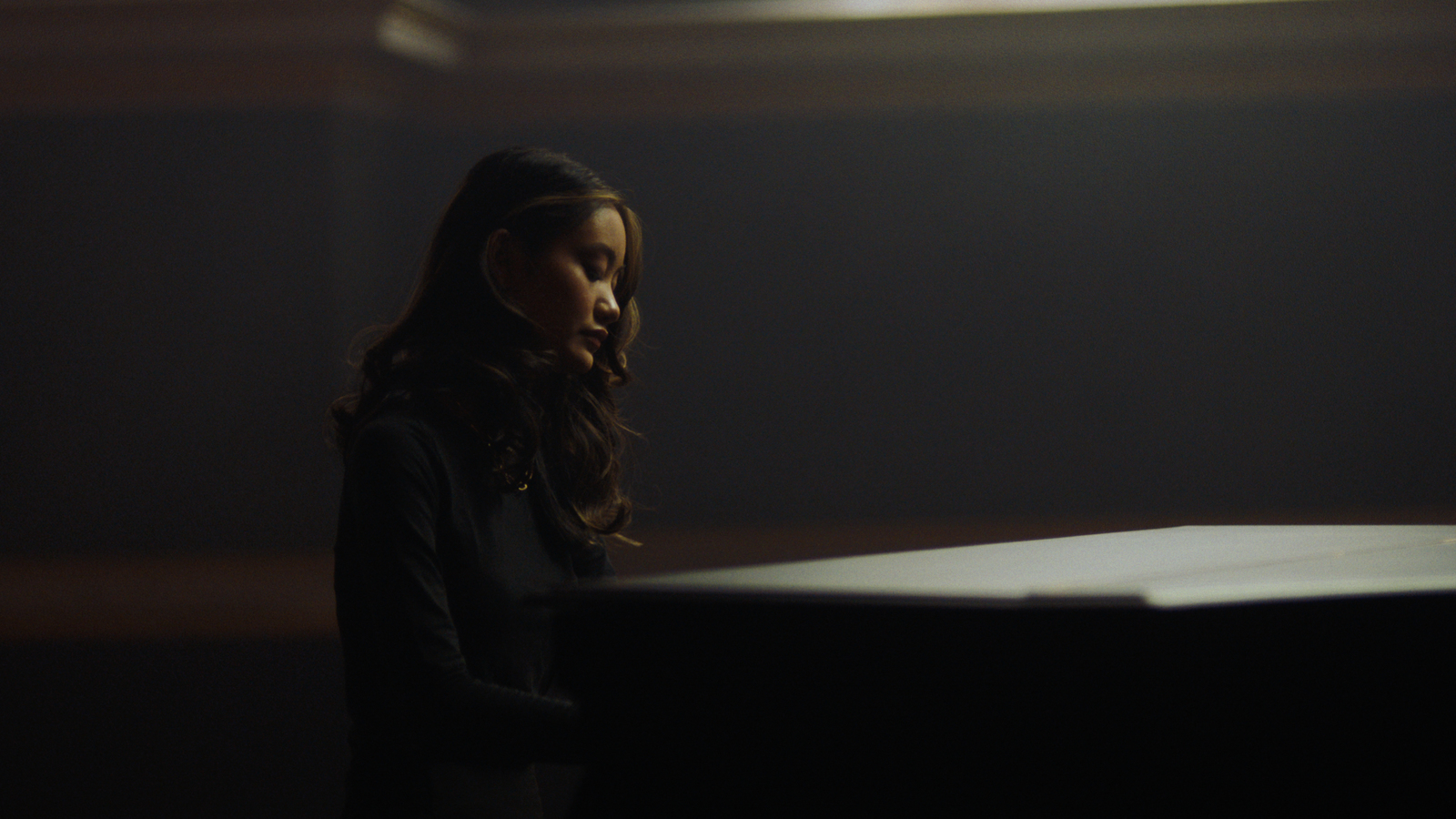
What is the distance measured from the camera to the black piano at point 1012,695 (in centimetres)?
96

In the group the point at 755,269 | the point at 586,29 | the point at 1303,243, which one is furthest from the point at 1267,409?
the point at 586,29

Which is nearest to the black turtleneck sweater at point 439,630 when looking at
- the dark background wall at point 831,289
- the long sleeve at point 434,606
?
the long sleeve at point 434,606

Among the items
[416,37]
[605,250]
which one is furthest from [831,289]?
[605,250]

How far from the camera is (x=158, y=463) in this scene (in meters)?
4.44

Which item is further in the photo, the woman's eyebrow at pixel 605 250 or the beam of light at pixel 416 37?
the beam of light at pixel 416 37

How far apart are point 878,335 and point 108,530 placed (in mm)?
2785

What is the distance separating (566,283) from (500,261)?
8 cm

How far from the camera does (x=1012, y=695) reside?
968 millimetres

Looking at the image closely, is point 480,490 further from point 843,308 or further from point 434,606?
point 843,308

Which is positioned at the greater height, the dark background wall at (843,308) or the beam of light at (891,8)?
the beam of light at (891,8)

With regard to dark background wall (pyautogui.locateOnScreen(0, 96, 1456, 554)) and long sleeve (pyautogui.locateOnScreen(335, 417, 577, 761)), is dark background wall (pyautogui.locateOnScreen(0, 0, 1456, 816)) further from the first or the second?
long sleeve (pyautogui.locateOnScreen(335, 417, 577, 761))

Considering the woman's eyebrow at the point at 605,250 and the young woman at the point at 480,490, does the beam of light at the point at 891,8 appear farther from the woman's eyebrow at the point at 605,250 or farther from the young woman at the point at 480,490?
the woman's eyebrow at the point at 605,250

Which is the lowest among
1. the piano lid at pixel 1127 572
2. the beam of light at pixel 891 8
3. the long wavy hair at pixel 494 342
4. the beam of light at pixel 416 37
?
the piano lid at pixel 1127 572

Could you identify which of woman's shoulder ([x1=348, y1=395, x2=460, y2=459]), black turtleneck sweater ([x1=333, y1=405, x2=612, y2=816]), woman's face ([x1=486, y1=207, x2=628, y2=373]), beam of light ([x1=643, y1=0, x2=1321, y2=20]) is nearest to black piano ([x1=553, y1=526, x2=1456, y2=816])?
black turtleneck sweater ([x1=333, y1=405, x2=612, y2=816])
